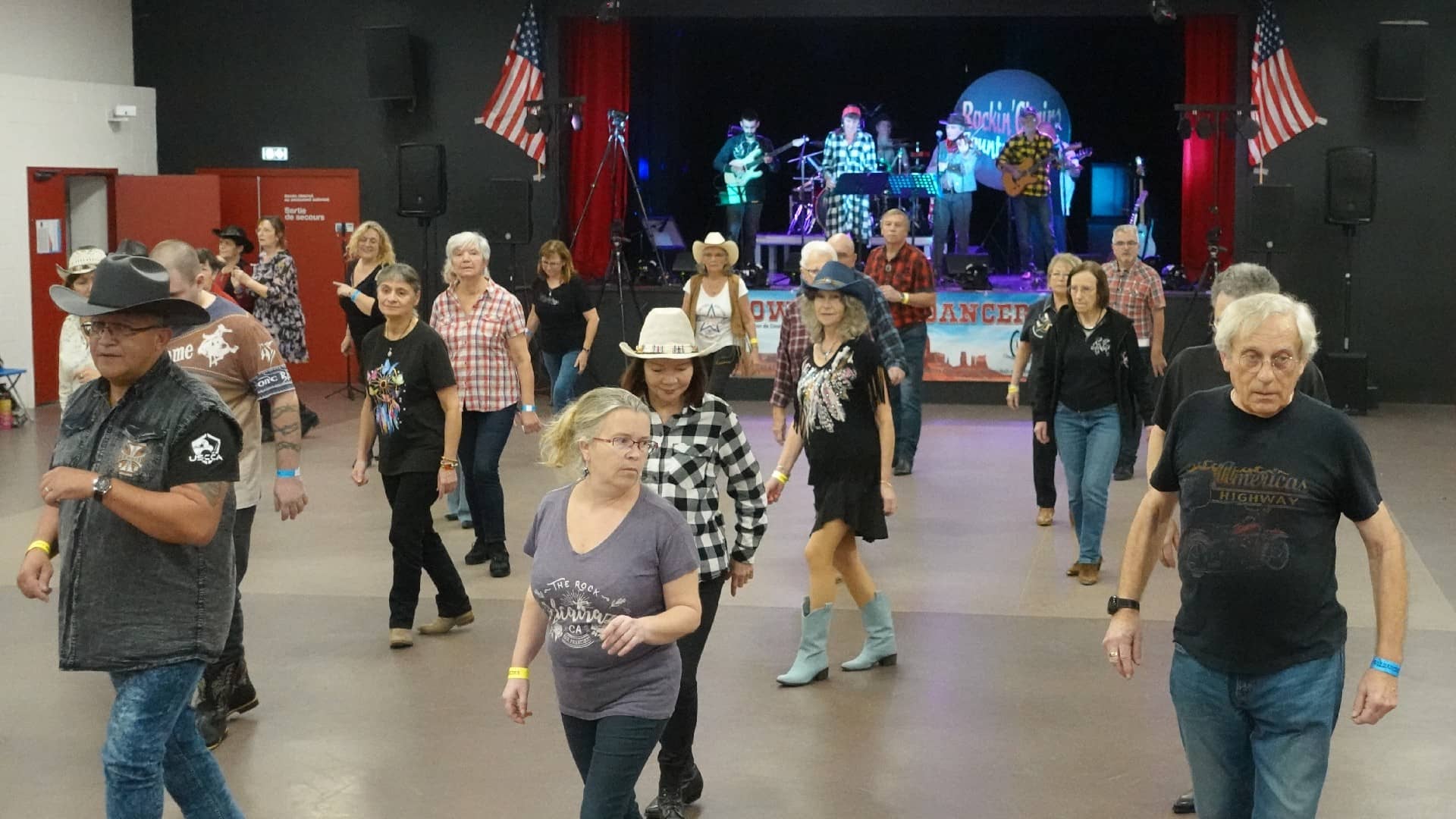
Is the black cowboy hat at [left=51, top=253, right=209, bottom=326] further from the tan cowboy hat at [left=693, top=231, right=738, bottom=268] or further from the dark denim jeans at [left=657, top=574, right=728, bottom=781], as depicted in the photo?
the tan cowboy hat at [left=693, top=231, right=738, bottom=268]

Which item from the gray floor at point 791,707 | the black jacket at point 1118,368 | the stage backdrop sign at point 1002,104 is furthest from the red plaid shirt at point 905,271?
the stage backdrop sign at point 1002,104

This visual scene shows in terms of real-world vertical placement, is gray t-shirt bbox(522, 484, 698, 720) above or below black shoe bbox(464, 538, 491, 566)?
above

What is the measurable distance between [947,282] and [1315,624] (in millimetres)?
12298

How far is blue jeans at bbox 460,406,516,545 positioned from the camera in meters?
7.55

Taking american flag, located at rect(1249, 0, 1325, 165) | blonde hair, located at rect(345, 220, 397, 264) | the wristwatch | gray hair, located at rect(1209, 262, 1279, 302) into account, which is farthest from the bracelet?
american flag, located at rect(1249, 0, 1325, 165)

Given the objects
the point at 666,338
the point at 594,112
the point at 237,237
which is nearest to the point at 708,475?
the point at 666,338

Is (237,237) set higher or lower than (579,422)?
higher

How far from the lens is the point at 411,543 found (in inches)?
251

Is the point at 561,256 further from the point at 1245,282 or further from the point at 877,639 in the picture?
the point at 1245,282

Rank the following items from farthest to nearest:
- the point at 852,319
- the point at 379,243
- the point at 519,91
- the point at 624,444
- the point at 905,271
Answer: the point at 519,91, the point at 905,271, the point at 379,243, the point at 852,319, the point at 624,444

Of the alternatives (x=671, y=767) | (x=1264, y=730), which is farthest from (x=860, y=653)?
(x=1264, y=730)

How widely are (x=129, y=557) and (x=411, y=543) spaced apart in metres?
2.81

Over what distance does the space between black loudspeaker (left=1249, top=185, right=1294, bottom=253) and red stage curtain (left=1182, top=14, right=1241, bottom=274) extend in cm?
129

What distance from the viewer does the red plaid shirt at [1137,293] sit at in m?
10.8
